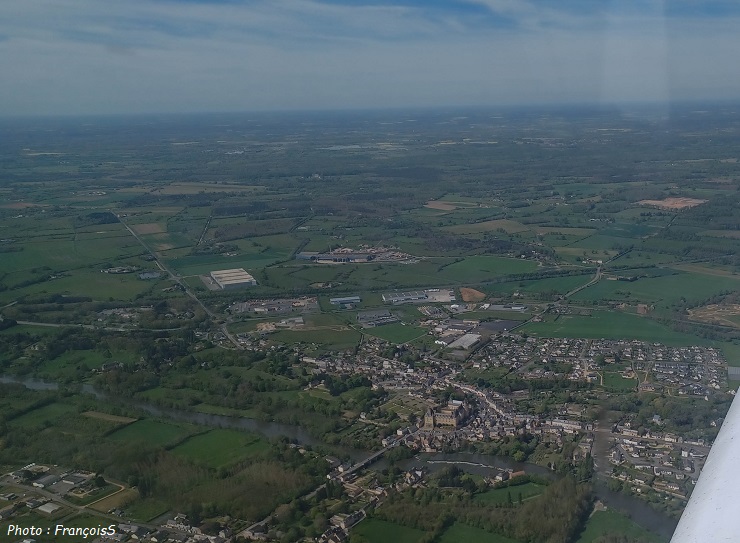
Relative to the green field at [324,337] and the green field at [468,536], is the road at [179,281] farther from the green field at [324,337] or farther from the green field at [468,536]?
the green field at [468,536]

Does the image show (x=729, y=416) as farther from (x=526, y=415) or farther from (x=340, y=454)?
(x=526, y=415)

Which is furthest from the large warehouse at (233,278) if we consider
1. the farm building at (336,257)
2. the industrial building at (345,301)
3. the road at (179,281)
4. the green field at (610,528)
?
the green field at (610,528)

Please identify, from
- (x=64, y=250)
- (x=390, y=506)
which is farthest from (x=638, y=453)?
(x=64, y=250)

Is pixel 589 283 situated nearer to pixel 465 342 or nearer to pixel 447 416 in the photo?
pixel 465 342

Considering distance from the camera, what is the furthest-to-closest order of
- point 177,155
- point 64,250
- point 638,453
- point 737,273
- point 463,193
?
point 177,155
point 463,193
point 64,250
point 737,273
point 638,453

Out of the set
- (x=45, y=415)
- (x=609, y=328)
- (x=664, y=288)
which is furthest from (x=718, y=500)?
(x=664, y=288)

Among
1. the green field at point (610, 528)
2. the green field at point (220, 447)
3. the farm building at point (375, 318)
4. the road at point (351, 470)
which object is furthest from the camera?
the farm building at point (375, 318)
